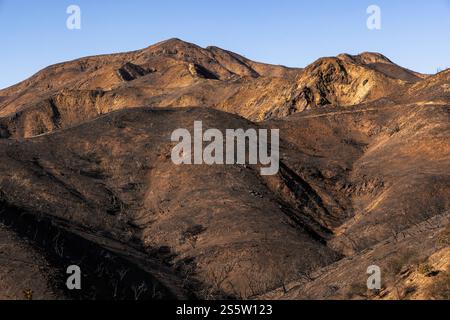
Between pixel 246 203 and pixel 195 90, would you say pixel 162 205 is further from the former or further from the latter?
pixel 195 90

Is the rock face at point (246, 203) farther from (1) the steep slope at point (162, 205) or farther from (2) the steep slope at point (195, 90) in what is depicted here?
(2) the steep slope at point (195, 90)

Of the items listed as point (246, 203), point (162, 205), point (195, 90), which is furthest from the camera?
point (195, 90)

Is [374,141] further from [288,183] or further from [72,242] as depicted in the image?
[72,242]

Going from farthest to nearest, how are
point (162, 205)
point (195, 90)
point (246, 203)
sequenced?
point (195, 90)
point (162, 205)
point (246, 203)

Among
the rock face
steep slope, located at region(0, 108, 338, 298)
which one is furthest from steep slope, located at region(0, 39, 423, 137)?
steep slope, located at region(0, 108, 338, 298)

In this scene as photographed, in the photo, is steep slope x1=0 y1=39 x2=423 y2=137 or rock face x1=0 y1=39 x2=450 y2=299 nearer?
rock face x1=0 y1=39 x2=450 y2=299

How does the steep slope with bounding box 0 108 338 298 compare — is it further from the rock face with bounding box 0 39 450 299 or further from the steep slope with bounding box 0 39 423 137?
the steep slope with bounding box 0 39 423 137

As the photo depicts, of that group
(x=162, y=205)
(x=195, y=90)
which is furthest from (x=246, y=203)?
(x=195, y=90)

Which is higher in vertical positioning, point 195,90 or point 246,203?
point 195,90

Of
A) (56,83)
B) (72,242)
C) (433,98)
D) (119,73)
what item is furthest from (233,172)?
(56,83)
